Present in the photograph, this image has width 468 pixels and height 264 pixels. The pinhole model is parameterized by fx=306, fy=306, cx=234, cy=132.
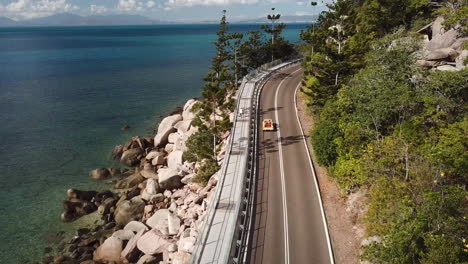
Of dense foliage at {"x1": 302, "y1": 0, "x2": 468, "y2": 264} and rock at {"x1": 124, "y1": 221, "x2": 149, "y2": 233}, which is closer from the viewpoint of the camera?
dense foliage at {"x1": 302, "y1": 0, "x2": 468, "y2": 264}

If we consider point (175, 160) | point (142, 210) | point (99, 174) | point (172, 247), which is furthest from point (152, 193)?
point (99, 174)

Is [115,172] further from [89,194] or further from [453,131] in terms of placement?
[453,131]

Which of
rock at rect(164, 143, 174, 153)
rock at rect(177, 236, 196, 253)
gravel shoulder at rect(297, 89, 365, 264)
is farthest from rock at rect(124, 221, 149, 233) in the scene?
gravel shoulder at rect(297, 89, 365, 264)

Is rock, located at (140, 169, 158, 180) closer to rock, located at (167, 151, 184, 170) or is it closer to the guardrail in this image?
rock, located at (167, 151, 184, 170)

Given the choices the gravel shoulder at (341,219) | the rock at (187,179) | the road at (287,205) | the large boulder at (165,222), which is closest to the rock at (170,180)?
the rock at (187,179)

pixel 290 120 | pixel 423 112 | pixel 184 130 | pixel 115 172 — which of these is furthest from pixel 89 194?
pixel 423 112

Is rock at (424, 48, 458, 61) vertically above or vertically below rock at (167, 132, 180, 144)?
above

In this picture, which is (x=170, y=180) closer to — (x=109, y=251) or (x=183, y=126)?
(x=109, y=251)
